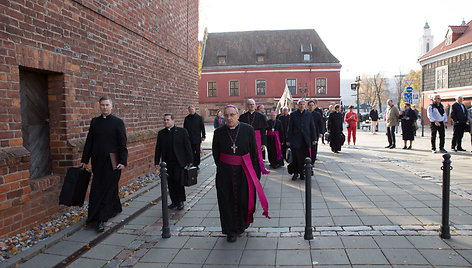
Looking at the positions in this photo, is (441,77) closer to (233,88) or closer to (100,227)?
(233,88)

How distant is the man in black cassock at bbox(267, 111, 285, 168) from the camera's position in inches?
409

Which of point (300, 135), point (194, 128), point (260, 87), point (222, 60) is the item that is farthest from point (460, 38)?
point (194, 128)

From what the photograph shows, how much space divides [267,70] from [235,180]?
41900 millimetres

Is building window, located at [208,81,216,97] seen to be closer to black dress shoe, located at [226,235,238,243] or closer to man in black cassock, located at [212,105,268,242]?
man in black cassock, located at [212,105,268,242]

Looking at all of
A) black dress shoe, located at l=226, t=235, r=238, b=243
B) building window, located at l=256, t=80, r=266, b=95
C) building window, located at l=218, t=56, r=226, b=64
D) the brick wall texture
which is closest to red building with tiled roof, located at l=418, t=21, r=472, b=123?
building window, located at l=256, t=80, r=266, b=95

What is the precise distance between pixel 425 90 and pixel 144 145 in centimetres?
3265

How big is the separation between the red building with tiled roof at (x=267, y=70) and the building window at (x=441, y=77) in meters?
13.9

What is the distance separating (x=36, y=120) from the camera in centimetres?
555

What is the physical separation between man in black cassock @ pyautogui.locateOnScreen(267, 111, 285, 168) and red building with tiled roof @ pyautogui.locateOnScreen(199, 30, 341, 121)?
A: 113 feet

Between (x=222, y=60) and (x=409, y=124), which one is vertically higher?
(x=222, y=60)

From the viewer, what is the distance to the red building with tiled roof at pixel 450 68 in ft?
90.6

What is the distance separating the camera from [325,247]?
423cm

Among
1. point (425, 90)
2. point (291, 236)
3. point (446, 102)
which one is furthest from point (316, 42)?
point (291, 236)

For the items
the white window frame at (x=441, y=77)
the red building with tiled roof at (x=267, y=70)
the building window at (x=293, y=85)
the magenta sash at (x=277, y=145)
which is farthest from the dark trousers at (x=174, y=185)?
the building window at (x=293, y=85)
